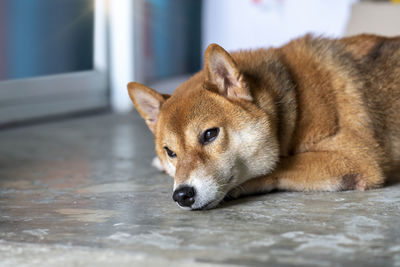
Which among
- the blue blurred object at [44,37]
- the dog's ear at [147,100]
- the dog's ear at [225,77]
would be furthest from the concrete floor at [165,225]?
the blue blurred object at [44,37]

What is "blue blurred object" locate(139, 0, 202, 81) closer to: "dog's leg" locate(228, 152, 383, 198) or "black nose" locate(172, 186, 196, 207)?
"dog's leg" locate(228, 152, 383, 198)

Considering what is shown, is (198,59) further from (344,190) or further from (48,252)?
(48,252)

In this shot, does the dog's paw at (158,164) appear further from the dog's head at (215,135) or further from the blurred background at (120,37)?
the blurred background at (120,37)

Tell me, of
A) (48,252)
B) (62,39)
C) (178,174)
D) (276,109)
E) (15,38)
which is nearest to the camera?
(48,252)

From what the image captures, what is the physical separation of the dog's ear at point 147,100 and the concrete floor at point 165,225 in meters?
0.37

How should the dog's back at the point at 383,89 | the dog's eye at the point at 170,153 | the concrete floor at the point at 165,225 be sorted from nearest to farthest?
the concrete floor at the point at 165,225, the dog's eye at the point at 170,153, the dog's back at the point at 383,89

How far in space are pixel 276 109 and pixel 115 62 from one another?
3.61 m

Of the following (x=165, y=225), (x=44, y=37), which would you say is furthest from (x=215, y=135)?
(x=44, y=37)

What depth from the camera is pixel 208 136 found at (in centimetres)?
254

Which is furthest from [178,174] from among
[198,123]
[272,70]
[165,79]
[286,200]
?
[165,79]

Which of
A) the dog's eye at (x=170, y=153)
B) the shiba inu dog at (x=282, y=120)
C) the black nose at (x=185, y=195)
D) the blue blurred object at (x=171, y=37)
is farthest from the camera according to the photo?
the blue blurred object at (x=171, y=37)

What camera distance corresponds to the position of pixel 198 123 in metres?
2.53

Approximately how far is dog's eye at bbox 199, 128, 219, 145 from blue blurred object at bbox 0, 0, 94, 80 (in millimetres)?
3082

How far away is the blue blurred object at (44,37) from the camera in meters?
5.11
